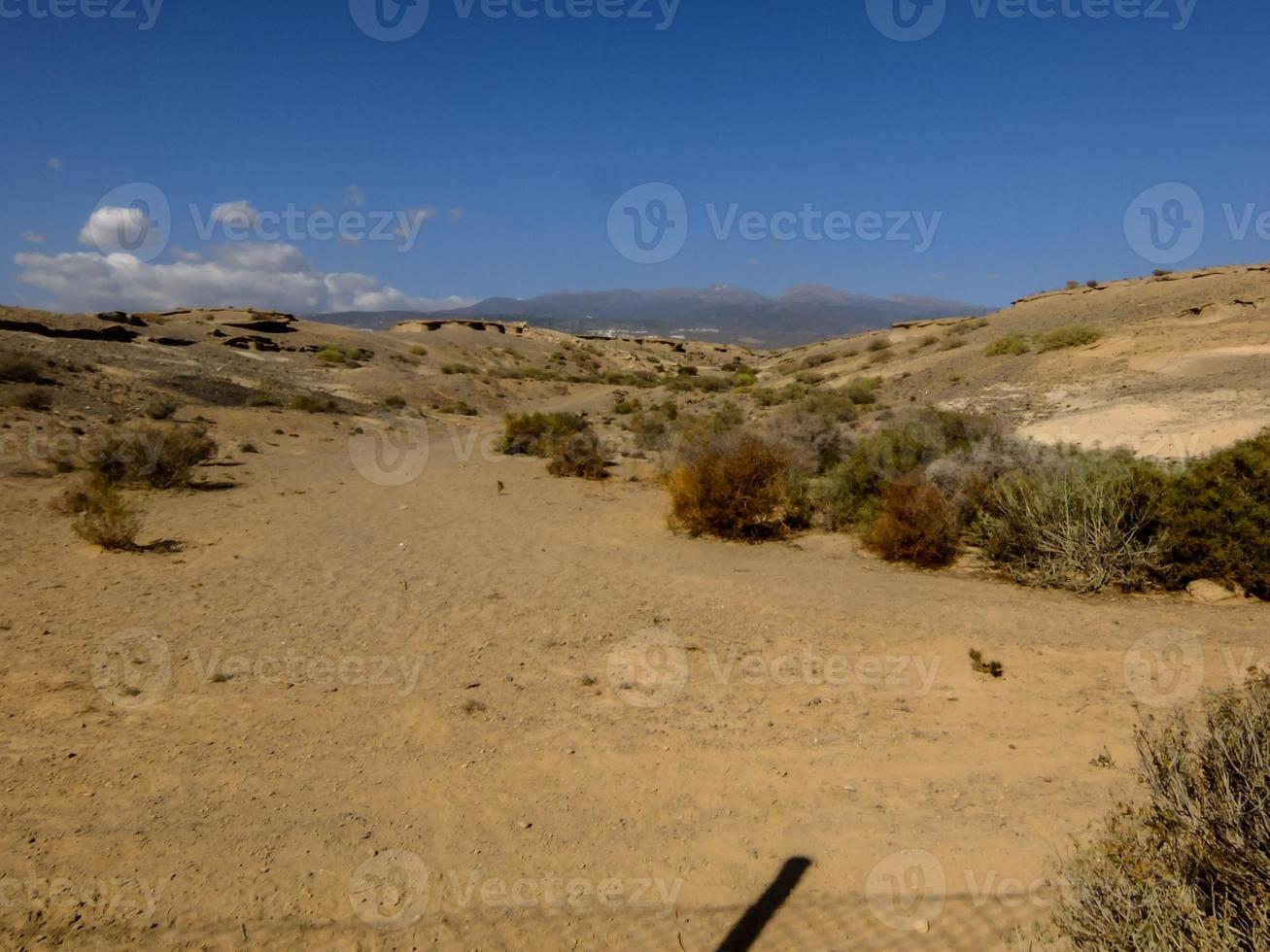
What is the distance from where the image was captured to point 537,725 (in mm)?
5188

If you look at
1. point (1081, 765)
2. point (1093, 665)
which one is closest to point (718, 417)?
point (1093, 665)

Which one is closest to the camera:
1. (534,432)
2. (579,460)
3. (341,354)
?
(579,460)

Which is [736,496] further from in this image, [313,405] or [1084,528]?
[313,405]

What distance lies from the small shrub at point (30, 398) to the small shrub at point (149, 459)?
18.2ft

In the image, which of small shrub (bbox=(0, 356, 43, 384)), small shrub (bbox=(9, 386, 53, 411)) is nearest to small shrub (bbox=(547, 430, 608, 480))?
small shrub (bbox=(9, 386, 53, 411))

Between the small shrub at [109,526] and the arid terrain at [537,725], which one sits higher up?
the small shrub at [109,526]

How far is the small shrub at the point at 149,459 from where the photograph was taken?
12211mm

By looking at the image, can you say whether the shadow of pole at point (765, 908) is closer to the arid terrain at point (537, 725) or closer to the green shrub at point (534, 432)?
the arid terrain at point (537, 725)

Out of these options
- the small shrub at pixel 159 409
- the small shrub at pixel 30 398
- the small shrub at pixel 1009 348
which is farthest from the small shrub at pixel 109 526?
the small shrub at pixel 1009 348

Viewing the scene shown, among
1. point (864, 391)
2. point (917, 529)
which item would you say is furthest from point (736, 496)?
point (864, 391)

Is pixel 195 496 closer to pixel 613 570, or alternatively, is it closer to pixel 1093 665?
pixel 613 570

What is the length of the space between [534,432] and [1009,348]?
15.3m

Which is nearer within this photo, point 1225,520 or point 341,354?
point 1225,520

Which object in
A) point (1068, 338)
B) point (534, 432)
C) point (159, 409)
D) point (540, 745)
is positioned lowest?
point (540, 745)
